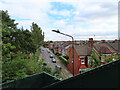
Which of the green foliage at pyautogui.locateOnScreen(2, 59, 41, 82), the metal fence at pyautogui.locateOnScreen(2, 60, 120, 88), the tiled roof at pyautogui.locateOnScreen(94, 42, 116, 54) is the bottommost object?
the green foliage at pyautogui.locateOnScreen(2, 59, 41, 82)

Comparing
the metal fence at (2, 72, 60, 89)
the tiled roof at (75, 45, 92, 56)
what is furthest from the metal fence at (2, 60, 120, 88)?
the tiled roof at (75, 45, 92, 56)

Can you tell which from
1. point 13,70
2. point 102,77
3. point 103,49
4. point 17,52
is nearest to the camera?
point 102,77

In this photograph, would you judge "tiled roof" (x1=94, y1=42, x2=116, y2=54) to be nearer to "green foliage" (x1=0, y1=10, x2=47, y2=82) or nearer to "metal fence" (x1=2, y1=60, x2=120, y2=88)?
"green foliage" (x1=0, y1=10, x2=47, y2=82)

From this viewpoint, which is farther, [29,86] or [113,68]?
[29,86]

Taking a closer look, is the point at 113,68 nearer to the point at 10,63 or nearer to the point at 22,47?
the point at 10,63

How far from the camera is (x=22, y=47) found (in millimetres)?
16859

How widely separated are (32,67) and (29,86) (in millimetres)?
6776

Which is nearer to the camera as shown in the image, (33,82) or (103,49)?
(33,82)

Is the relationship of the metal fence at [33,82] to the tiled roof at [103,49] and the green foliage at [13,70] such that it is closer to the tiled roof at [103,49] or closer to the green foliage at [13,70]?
the green foliage at [13,70]

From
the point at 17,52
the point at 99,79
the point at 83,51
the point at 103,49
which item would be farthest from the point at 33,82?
the point at 103,49

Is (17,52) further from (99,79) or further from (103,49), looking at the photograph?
(103,49)

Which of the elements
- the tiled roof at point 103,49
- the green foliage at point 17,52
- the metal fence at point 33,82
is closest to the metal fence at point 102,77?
the metal fence at point 33,82

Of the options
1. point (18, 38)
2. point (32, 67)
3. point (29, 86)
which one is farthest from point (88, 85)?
point (18, 38)

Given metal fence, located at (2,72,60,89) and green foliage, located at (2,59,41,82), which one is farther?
green foliage, located at (2,59,41,82)
